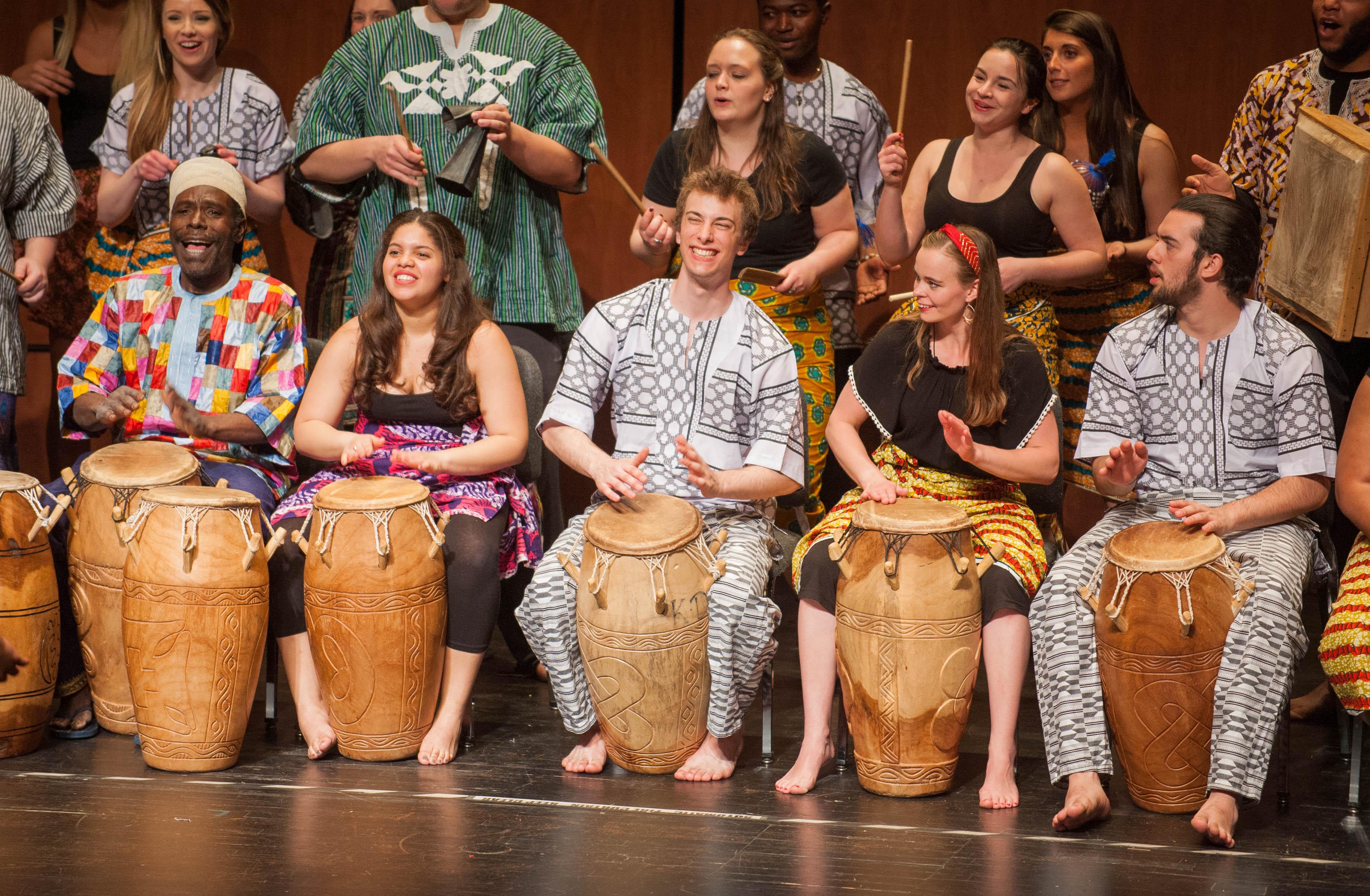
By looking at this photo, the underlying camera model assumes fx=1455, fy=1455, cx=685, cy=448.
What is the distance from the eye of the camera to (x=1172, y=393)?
3.57m

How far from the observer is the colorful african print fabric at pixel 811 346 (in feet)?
13.8

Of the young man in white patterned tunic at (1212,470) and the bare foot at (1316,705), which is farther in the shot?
the bare foot at (1316,705)

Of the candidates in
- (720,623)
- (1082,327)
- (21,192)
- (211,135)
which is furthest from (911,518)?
(21,192)

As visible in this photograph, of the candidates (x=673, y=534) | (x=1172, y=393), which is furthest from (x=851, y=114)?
(x=673, y=534)

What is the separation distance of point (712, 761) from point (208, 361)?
180 cm

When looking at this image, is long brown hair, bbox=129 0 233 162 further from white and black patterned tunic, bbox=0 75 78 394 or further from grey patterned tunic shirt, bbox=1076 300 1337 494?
grey patterned tunic shirt, bbox=1076 300 1337 494

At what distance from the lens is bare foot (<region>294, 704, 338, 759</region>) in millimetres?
3590

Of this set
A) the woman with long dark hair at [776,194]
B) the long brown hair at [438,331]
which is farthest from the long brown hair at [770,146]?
the long brown hair at [438,331]

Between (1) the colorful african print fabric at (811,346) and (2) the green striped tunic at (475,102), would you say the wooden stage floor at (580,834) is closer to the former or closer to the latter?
(1) the colorful african print fabric at (811,346)

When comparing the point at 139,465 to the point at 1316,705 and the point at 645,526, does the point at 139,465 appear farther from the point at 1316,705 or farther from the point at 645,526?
the point at 1316,705

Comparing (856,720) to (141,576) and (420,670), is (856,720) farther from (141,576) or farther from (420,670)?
(141,576)

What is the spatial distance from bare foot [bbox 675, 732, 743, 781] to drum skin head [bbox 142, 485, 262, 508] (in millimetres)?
1224

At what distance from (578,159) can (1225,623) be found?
239 centimetres

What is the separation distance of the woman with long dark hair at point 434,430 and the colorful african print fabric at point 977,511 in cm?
79
